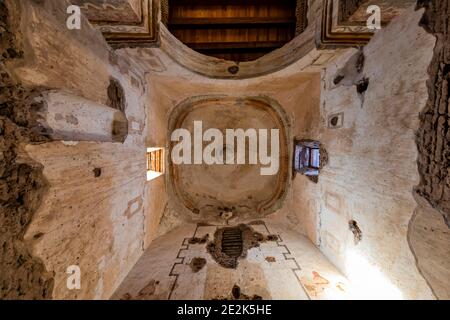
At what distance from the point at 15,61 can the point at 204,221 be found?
459cm

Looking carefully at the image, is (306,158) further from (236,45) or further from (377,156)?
(236,45)

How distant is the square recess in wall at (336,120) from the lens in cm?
319

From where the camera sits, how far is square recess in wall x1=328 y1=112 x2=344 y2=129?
10.5 feet

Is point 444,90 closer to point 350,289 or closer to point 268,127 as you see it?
point 350,289

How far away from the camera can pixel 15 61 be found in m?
1.48

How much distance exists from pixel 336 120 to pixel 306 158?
5.55ft

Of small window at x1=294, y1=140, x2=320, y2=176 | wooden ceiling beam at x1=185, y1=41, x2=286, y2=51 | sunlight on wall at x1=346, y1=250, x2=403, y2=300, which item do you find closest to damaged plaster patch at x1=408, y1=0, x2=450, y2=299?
sunlight on wall at x1=346, y1=250, x2=403, y2=300

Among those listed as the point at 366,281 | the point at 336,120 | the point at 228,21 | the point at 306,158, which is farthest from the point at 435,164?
the point at 228,21

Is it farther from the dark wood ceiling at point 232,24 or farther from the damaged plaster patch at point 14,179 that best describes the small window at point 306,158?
the damaged plaster patch at point 14,179

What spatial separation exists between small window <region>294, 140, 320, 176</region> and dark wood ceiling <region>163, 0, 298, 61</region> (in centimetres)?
243

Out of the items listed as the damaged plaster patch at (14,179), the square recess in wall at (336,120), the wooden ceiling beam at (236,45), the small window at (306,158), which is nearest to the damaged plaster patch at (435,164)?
the square recess in wall at (336,120)

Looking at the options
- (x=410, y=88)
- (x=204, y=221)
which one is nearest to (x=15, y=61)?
(x=410, y=88)

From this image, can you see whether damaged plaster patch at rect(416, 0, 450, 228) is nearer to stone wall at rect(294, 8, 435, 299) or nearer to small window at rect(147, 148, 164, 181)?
stone wall at rect(294, 8, 435, 299)

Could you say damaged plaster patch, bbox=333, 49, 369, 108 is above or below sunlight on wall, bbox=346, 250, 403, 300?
above
